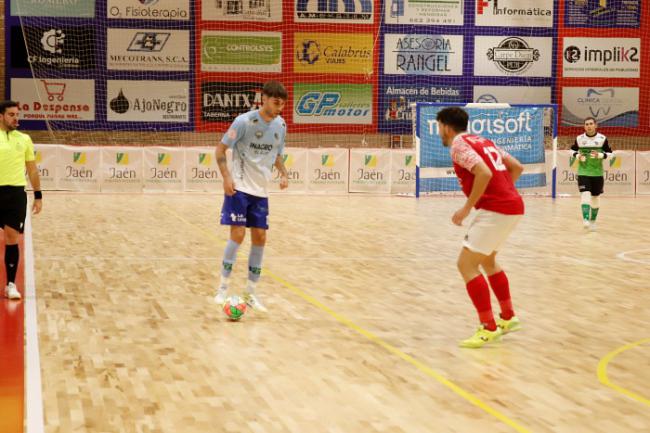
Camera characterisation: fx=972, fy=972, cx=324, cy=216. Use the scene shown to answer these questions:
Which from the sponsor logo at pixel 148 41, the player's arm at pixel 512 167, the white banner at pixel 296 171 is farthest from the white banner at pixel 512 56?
the player's arm at pixel 512 167

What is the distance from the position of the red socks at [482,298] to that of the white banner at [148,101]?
24376mm

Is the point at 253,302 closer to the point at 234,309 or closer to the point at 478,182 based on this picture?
the point at 234,309

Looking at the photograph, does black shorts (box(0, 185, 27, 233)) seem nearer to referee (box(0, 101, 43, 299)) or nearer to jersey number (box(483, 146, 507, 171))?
referee (box(0, 101, 43, 299))

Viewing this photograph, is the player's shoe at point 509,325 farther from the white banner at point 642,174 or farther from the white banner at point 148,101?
the white banner at point 148,101

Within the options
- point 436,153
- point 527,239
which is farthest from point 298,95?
point 527,239

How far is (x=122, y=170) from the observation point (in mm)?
26188

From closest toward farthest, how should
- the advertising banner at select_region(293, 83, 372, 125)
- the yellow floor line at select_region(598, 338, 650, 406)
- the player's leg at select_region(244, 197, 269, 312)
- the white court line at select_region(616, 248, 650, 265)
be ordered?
the yellow floor line at select_region(598, 338, 650, 406) < the player's leg at select_region(244, 197, 269, 312) < the white court line at select_region(616, 248, 650, 265) < the advertising banner at select_region(293, 83, 372, 125)

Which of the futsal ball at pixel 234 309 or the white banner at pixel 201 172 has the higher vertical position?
the white banner at pixel 201 172

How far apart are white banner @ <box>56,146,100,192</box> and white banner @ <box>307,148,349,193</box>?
227 inches

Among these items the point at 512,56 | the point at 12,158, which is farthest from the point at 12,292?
the point at 512,56

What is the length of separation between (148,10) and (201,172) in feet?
23.5

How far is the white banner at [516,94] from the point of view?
32062 millimetres

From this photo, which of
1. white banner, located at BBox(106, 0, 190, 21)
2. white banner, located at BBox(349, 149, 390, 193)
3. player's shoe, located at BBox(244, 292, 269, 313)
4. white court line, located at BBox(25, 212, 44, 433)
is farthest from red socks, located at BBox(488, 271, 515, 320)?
white banner, located at BBox(106, 0, 190, 21)

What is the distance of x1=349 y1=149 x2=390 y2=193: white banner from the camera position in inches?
1063
